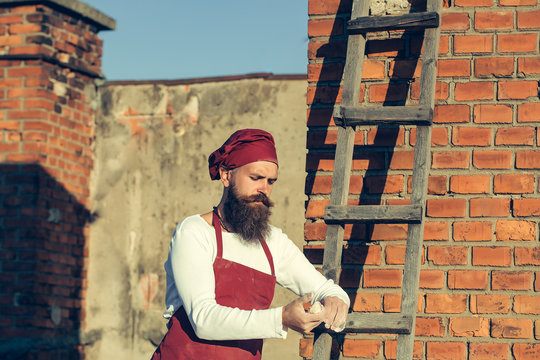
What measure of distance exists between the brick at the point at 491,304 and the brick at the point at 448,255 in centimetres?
17

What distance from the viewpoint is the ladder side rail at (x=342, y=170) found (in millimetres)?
3268

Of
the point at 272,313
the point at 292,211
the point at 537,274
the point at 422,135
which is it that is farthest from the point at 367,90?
the point at 292,211

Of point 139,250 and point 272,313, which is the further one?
point 139,250

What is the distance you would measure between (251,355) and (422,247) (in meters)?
0.93

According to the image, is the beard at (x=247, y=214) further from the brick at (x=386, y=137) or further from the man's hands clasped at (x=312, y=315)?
the brick at (x=386, y=137)

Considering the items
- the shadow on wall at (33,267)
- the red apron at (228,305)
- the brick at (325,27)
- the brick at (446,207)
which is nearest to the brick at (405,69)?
the brick at (325,27)

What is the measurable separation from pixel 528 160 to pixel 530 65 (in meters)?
Result: 0.41

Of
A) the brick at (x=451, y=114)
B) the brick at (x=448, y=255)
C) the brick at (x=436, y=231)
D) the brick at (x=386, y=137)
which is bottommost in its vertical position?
the brick at (x=448, y=255)

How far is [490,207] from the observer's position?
3564 mm

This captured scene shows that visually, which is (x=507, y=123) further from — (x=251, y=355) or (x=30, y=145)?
(x=30, y=145)

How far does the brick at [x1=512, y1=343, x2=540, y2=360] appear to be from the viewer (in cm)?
347

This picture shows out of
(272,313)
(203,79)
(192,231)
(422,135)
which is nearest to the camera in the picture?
(272,313)

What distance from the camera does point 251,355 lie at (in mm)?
3104

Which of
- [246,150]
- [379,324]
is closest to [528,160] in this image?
[379,324]
